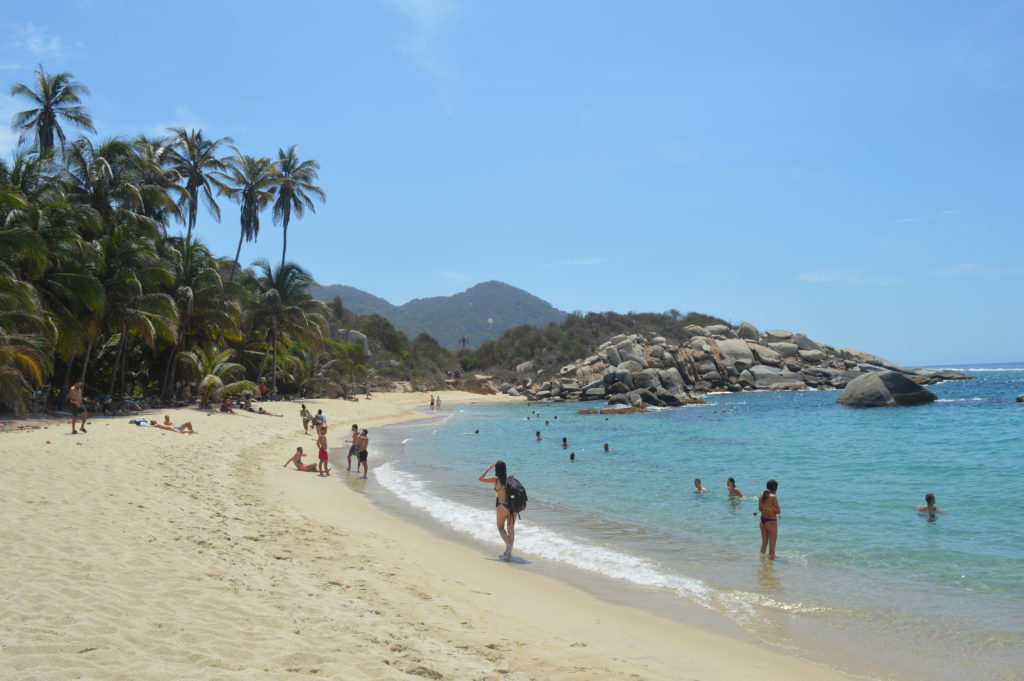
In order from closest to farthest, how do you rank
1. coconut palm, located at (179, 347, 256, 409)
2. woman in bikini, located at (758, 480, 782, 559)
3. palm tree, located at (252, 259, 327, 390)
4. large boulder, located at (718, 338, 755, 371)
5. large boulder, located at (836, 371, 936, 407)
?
woman in bikini, located at (758, 480, 782, 559)
coconut palm, located at (179, 347, 256, 409)
palm tree, located at (252, 259, 327, 390)
large boulder, located at (836, 371, 936, 407)
large boulder, located at (718, 338, 755, 371)

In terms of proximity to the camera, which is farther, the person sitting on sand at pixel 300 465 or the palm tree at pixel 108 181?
the palm tree at pixel 108 181

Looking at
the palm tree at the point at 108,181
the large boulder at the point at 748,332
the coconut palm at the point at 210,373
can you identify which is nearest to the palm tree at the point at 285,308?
the coconut palm at the point at 210,373

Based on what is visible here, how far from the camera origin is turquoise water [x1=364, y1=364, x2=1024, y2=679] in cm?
693

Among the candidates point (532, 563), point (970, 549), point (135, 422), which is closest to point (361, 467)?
point (135, 422)

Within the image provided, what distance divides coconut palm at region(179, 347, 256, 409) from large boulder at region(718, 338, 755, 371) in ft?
162

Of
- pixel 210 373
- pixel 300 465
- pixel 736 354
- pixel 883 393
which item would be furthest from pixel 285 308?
pixel 736 354

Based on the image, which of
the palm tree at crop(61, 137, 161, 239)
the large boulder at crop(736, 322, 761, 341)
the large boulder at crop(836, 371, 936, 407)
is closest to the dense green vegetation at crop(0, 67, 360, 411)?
the palm tree at crop(61, 137, 161, 239)

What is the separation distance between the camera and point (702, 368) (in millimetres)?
63625

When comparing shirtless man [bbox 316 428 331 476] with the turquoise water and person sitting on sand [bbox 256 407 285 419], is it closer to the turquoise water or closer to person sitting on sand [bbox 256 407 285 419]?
the turquoise water

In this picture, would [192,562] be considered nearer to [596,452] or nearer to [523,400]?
[596,452]

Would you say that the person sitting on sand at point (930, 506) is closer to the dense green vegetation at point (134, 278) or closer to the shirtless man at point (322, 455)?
the shirtless man at point (322, 455)

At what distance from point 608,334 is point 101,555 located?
236ft

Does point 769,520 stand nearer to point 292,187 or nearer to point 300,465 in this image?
point 300,465

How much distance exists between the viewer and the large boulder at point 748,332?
72869 millimetres
